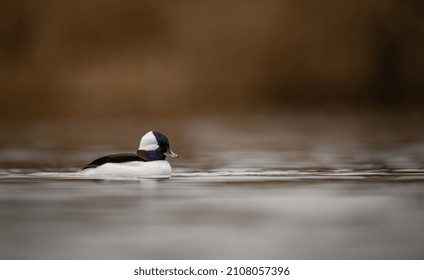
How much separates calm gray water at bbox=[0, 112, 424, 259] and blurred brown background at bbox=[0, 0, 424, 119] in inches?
954

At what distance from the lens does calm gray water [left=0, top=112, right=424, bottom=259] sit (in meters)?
8.98

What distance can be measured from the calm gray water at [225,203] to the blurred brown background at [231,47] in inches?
954

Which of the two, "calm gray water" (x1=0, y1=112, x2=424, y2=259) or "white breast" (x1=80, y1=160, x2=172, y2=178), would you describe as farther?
"white breast" (x1=80, y1=160, x2=172, y2=178)

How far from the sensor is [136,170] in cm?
1337

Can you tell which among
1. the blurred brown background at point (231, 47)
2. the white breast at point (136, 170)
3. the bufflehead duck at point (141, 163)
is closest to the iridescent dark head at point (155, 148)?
the bufflehead duck at point (141, 163)

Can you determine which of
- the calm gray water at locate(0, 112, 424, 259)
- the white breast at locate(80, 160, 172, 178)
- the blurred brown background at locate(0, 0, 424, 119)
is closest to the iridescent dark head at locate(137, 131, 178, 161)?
the white breast at locate(80, 160, 172, 178)

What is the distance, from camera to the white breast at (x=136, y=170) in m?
13.3

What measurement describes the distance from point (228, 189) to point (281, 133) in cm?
1111

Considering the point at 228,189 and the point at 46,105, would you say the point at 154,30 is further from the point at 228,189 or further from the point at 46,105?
the point at 228,189

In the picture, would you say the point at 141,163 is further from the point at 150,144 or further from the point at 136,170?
the point at 150,144

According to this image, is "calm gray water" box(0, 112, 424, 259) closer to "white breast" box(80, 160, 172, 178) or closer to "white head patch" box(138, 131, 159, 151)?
"white breast" box(80, 160, 172, 178)

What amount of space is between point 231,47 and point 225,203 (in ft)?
113

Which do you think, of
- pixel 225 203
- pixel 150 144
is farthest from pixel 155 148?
pixel 225 203
